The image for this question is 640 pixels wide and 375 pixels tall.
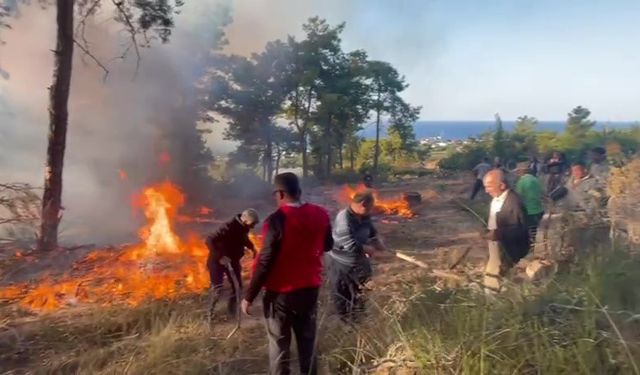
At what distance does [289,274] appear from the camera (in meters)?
3.93

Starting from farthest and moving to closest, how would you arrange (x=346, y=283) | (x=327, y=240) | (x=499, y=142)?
(x=499, y=142)
(x=346, y=283)
(x=327, y=240)

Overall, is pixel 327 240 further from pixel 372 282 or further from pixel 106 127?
pixel 106 127

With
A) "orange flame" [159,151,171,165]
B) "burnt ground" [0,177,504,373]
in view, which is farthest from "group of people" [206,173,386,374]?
"orange flame" [159,151,171,165]

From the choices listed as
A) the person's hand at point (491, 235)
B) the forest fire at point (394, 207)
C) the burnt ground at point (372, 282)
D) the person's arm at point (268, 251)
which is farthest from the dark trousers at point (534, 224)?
the forest fire at point (394, 207)

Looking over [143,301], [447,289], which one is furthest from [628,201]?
[143,301]

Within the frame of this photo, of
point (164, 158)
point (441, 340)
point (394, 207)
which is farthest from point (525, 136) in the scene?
point (441, 340)

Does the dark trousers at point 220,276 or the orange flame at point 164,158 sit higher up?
the orange flame at point 164,158

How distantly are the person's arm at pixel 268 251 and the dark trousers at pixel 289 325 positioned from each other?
0.16m

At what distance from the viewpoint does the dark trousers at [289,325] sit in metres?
3.95

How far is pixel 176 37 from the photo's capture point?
18.6 m

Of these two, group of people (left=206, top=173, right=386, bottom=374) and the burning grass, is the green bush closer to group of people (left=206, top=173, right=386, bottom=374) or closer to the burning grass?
the burning grass

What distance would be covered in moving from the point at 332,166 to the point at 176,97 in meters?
8.92

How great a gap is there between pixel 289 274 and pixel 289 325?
16.5 inches

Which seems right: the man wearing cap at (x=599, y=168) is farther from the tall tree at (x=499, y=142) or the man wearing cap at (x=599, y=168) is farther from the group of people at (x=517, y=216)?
the tall tree at (x=499, y=142)
